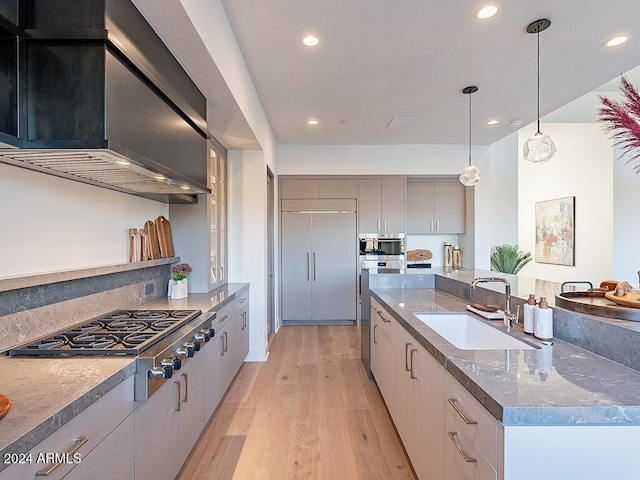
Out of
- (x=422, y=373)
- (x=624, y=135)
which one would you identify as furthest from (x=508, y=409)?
(x=624, y=135)

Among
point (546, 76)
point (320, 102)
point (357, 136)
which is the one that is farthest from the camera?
point (357, 136)

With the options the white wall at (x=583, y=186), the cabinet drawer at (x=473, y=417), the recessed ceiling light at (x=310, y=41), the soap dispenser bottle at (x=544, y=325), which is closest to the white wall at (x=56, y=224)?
the recessed ceiling light at (x=310, y=41)

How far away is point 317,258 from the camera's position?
5.48 m

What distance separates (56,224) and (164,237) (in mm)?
1205

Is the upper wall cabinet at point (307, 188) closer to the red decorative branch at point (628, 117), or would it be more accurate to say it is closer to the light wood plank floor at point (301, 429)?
the light wood plank floor at point (301, 429)

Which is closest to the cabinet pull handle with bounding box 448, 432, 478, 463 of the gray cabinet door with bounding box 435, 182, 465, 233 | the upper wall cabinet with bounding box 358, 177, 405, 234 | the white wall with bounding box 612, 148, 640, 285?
the upper wall cabinet with bounding box 358, 177, 405, 234

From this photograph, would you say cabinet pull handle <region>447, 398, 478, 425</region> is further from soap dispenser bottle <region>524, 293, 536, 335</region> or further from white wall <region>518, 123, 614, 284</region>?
white wall <region>518, 123, 614, 284</region>

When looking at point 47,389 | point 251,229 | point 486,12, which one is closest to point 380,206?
point 251,229

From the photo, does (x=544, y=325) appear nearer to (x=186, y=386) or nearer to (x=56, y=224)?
(x=186, y=386)

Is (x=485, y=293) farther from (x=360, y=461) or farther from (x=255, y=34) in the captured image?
(x=255, y=34)

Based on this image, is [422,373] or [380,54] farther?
[380,54]

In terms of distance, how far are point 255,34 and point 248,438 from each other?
284cm

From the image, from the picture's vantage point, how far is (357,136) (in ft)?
16.3

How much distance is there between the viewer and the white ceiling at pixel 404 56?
220 cm
